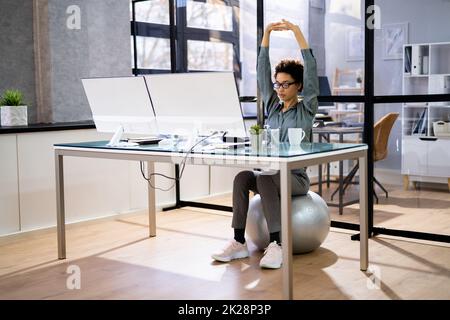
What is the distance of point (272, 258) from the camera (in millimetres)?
3469

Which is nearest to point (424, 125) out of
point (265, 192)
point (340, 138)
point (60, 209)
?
point (340, 138)

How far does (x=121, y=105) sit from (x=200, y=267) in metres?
1.01

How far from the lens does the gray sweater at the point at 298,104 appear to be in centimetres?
355

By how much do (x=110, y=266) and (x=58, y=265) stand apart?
1.04 ft

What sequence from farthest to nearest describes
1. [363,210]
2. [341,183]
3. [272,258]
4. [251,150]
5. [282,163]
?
[341,183]
[272,258]
[363,210]
[251,150]
[282,163]

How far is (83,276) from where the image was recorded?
3418mm

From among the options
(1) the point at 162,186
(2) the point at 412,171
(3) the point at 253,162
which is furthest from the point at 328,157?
(1) the point at 162,186

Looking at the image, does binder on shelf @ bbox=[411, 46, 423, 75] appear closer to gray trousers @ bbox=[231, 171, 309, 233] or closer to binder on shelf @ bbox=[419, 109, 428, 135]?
binder on shelf @ bbox=[419, 109, 428, 135]

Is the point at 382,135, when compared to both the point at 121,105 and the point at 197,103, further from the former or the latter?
the point at 121,105

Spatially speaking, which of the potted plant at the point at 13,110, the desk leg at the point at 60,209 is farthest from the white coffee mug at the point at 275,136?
the potted plant at the point at 13,110

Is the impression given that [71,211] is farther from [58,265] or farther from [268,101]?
[268,101]

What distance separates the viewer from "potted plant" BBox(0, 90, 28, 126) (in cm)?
451

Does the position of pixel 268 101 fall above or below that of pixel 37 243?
above
